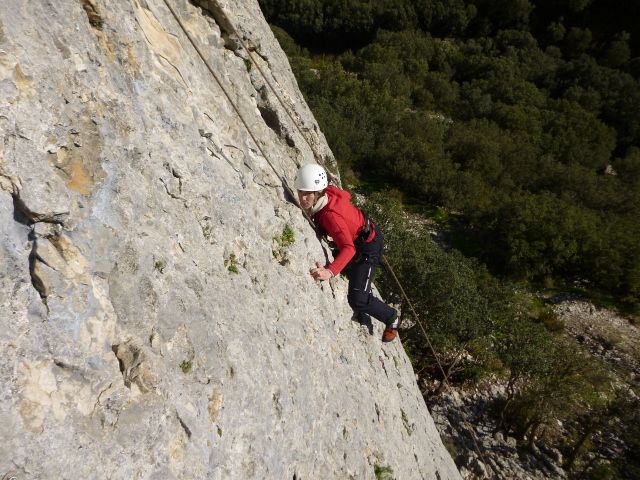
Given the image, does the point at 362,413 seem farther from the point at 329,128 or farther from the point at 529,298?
the point at 329,128

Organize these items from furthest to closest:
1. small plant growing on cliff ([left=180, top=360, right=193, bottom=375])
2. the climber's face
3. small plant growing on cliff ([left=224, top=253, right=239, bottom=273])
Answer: the climber's face
small plant growing on cliff ([left=224, top=253, right=239, bottom=273])
small plant growing on cliff ([left=180, top=360, right=193, bottom=375])

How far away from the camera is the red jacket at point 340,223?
17.2 ft

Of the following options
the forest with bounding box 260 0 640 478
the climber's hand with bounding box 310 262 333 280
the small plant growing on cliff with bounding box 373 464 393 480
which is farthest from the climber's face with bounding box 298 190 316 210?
the forest with bounding box 260 0 640 478

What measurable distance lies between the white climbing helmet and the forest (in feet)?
31.0

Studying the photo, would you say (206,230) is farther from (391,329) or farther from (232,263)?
(391,329)

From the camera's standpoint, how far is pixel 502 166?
30.1 meters

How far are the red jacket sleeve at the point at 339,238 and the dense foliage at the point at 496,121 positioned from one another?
63.8 ft

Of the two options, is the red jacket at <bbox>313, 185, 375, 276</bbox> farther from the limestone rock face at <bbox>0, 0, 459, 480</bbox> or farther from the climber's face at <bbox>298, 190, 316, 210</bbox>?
the limestone rock face at <bbox>0, 0, 459, 480</bbox>

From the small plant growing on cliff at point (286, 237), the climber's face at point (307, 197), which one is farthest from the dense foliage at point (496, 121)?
the small plant growing on cliff at point (286, 237)

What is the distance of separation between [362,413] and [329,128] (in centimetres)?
2562

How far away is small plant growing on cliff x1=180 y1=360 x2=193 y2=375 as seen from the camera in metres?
3.20

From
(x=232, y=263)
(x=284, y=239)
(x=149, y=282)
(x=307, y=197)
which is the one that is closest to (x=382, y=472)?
(x=284, y=239)

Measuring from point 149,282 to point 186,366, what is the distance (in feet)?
2.42

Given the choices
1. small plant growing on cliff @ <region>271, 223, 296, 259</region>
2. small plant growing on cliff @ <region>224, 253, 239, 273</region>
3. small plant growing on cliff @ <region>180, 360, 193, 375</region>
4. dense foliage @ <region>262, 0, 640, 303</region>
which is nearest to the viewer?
small plant growing on cliff @ <region>180, 360, 193, 375</region>
